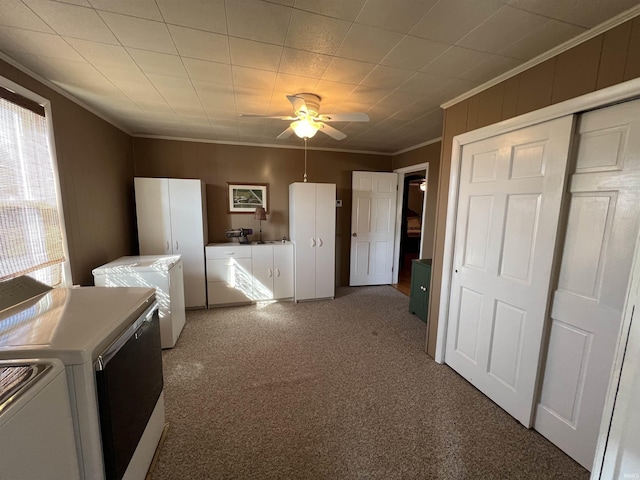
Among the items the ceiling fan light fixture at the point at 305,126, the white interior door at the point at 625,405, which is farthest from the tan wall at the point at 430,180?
the white interior door at the point at 625,405

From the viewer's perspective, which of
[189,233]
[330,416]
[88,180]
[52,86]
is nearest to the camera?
[330,416]

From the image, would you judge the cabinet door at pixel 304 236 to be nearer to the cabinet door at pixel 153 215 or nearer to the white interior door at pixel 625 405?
the cabinet door at pixel 153 215

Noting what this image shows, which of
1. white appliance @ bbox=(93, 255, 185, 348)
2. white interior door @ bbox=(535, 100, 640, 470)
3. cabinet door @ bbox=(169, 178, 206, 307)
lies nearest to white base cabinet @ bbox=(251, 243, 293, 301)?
cabinet door @ bbox=(169, 178, 206, 307)

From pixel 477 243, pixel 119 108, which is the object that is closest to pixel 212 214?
pixel 119 108

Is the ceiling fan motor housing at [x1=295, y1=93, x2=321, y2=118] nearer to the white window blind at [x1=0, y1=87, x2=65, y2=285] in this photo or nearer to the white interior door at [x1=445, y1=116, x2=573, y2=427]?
the white interior door at [x1=445, y1=116, x2=573, y2=427]

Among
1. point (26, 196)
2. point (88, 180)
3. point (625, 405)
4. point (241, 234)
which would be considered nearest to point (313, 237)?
point (241, 234)

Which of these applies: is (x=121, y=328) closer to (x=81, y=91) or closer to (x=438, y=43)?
(x=438, y=43)

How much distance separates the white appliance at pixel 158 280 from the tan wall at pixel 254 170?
1.41 m

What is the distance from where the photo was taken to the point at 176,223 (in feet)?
11.4

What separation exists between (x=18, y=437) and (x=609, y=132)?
261 centimetres

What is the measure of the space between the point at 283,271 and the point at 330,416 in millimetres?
2315

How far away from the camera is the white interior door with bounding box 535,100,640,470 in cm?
133

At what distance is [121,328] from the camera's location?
1129 millimetres

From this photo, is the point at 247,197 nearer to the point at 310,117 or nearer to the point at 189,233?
the point at 189,233
